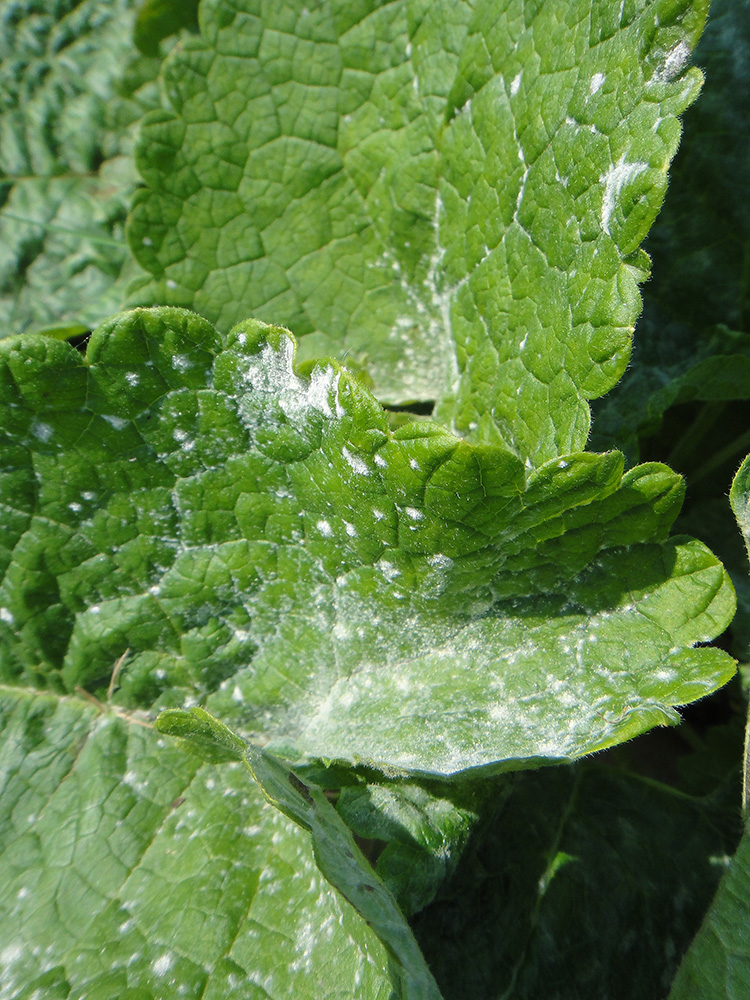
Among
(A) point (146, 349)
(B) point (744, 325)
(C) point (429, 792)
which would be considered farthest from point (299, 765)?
(B) point (744, 325)

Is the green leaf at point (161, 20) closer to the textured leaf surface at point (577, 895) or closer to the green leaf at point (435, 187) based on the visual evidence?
the green leaf at point (435, 187)

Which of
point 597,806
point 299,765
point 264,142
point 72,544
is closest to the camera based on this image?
point 299,765

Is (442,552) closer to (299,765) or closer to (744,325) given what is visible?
(299,765)

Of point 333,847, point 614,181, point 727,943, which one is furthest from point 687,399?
point 333,847

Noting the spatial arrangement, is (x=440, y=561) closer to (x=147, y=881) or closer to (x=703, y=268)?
(x=147, y=881)

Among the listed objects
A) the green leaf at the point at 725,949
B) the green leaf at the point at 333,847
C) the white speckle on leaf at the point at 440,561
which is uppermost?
the white speckle on leaf at the point at 440,561

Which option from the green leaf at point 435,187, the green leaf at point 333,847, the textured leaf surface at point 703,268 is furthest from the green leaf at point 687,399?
the green leaf at point 333,847
